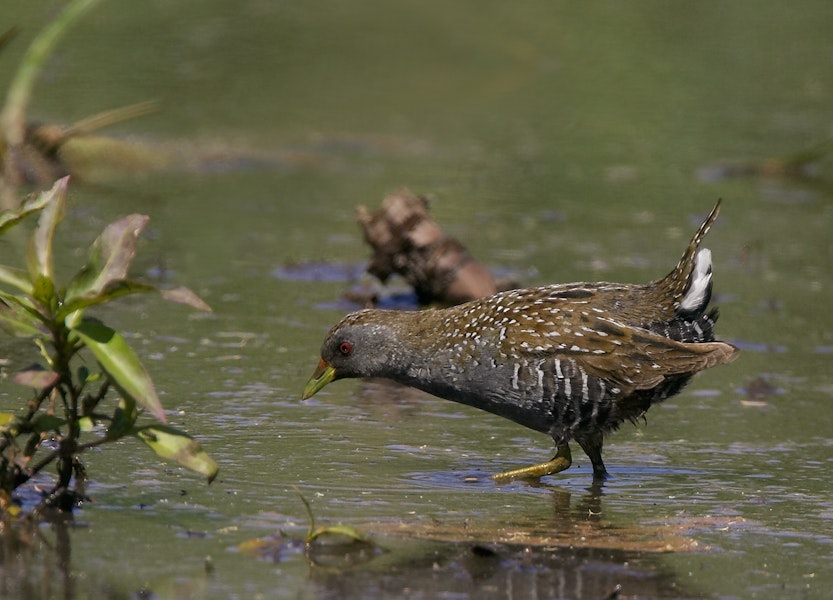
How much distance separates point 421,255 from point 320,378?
216 centimetres

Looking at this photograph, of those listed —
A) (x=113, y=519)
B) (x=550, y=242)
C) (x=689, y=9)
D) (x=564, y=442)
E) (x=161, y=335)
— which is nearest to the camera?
(x=113, y=519)

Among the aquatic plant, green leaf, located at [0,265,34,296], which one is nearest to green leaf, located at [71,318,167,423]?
the aquatic plant

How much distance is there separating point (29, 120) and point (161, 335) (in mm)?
5377

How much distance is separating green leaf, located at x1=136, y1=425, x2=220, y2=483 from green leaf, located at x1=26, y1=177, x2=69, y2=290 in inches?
22.7

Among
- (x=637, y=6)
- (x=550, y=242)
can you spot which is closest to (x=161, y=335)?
(x=550, y=242)

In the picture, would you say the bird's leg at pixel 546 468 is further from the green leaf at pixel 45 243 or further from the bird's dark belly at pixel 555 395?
the green leaf at pixel 45 243

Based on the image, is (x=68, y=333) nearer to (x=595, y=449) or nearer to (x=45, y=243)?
(x=45, y=243)

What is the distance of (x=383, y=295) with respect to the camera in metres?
9.55

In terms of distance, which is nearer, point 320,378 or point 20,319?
point 20,319

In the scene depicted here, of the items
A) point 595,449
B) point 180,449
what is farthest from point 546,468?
point 180,449

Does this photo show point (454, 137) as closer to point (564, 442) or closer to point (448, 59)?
point (448, 59)

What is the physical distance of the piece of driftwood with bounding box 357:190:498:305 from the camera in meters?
8.93

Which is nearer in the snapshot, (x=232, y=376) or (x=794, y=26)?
(x=232, y=376)

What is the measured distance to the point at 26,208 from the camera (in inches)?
203
